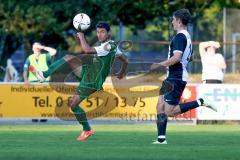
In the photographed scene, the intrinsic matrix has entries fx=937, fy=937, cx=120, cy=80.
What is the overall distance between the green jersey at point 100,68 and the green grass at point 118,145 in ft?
3.33

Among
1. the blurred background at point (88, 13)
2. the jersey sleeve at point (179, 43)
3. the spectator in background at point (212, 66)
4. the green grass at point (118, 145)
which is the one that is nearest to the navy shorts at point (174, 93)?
the jersey sleeve at point (179, 43)

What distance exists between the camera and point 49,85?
2422 centimetres

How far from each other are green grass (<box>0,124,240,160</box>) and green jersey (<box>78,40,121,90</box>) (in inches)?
39.9

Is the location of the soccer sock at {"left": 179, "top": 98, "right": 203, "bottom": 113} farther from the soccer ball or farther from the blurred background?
the blurred background

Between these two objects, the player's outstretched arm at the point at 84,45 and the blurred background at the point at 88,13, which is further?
the blurred background at the point at 88,13

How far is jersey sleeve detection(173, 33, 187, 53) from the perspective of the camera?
15.0 metres

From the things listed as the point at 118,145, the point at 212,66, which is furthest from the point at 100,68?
the point at 212,66

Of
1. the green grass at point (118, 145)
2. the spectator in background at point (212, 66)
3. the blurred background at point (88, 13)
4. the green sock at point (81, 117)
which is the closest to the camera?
Result: the green grass at point (118, 145)

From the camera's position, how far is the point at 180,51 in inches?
591

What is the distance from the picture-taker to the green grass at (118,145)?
13078 mm

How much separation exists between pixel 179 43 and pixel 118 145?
6.32ft

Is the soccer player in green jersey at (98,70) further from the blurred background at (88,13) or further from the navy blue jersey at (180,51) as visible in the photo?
the blurred background at (88,13)

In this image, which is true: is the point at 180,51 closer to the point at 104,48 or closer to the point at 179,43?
the point at 179,43

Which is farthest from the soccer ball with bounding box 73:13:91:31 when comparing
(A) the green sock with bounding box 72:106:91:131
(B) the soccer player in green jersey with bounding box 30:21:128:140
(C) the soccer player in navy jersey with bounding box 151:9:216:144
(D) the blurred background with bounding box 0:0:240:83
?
(D) the blurred background with bounding box 0:0:240:83
